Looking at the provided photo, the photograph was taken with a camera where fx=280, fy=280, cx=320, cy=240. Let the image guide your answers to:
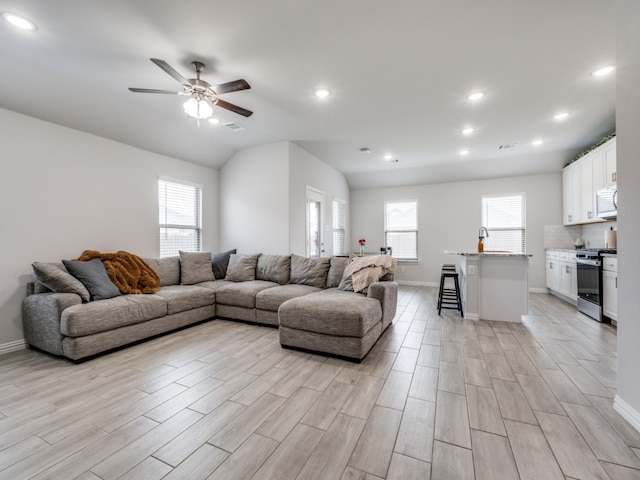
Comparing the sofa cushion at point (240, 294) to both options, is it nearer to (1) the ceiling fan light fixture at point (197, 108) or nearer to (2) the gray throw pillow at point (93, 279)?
(2) the gray throw pillow at point (93, 279)

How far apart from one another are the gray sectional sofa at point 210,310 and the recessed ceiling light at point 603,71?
2953 millimetres

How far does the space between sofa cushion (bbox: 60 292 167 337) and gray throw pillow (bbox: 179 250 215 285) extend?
99 centimetres

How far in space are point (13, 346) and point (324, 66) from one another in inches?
172

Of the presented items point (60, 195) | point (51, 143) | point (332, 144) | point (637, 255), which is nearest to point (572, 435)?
point (637, 255)

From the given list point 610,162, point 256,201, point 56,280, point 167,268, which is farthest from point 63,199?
point 610,162

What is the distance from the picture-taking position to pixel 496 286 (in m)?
3.94

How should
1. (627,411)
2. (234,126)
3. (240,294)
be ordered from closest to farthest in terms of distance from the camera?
(627,411), (240,294), (234,126)

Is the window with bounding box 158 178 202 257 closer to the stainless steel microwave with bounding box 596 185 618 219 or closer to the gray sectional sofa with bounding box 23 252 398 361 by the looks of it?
the gray sectional sofa with bounding box 23 252 398 361

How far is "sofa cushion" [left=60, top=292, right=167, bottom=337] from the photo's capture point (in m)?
2.60

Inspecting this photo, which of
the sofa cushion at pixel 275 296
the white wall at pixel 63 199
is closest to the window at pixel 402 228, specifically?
the sofa cushion at pixel 275 296

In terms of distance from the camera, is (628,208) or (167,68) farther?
(167,68)

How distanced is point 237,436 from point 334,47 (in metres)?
3.02

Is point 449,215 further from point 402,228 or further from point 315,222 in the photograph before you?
point 315,222

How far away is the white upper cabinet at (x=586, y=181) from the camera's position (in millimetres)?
4105
